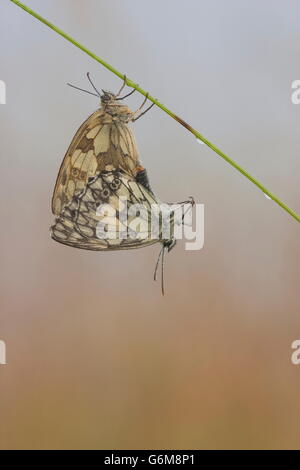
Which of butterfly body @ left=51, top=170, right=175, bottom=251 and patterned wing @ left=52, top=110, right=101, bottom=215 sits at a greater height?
patterned wing @ left=52, top=110, right=101, bottom=215

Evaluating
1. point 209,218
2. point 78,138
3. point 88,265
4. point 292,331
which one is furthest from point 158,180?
point 78,138

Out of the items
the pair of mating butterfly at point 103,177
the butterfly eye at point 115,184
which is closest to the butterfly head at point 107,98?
the pair of mating butterfly at point 103,177

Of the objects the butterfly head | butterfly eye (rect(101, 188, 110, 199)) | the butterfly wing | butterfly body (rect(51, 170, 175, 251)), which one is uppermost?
the butterfly head

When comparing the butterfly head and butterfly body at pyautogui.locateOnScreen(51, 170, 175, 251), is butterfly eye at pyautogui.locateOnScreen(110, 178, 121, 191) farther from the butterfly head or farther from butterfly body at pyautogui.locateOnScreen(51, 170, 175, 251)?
the butterfly head

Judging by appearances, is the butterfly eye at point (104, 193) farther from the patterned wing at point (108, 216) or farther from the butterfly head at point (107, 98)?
the butterfly head at point (107, 98)

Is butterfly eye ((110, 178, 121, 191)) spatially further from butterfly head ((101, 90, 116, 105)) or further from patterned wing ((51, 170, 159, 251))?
butterfly head ((101, 90, 116, 105))

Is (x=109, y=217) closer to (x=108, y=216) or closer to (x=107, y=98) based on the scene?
(x=108, y=216)

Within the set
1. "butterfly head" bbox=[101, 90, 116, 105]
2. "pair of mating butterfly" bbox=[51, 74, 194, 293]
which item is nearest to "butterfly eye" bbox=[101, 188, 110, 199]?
"pair of mating butterfly" bbox=[51, 74, 194, 293]

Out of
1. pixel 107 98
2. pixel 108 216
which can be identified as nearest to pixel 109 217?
pixel 108 216

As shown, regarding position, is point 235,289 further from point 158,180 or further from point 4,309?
point 4,309
